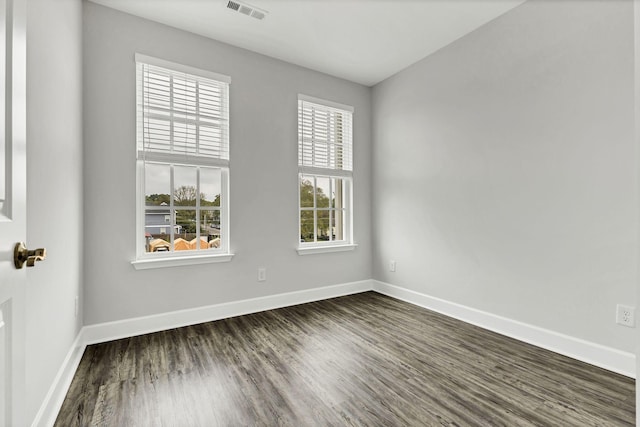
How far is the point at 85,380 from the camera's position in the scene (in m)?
1.93

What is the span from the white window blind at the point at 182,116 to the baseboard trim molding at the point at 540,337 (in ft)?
8.90

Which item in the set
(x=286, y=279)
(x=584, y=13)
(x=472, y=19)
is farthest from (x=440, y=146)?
(x=286, y=279)

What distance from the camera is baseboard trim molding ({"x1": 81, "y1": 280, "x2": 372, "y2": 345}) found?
2523 millimetres

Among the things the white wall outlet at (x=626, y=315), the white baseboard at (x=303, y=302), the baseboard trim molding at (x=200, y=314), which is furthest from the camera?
the baseboard trim molding at (x=200, y=314)

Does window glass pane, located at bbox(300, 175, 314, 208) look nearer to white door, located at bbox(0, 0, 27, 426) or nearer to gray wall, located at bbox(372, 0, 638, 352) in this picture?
gray wall, located at bbox(372, 0, 638, 352)

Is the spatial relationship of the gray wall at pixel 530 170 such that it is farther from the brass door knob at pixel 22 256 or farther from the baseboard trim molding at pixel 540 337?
the brass door knob at pixel 22 256

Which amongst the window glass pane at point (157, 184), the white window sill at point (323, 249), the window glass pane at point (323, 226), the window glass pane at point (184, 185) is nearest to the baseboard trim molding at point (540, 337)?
the white window sill at point (323, 249)

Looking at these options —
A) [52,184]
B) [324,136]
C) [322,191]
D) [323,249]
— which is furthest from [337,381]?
[324,136]

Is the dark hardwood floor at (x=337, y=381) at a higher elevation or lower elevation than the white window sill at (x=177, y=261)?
lower

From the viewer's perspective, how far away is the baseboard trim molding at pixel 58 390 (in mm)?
1476

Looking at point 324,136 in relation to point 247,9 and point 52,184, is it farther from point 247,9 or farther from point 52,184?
point 52,184

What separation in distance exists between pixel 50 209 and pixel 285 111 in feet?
7.85

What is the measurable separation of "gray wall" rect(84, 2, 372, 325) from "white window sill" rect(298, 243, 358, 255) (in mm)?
75

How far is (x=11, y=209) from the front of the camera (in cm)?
80
